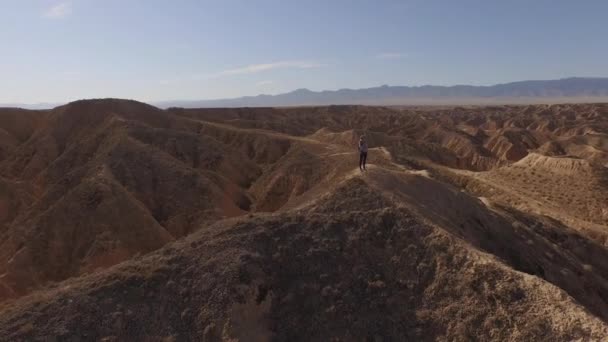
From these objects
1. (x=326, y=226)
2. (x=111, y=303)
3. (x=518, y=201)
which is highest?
(x=326, y=226)

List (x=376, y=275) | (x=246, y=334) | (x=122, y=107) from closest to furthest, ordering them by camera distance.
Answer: (x=246, y=334) < (x=376, y=275) < (x=122, y=107)

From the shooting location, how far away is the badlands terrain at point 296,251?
13773 millimetres

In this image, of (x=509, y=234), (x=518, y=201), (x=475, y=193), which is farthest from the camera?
(x=475, y=193)

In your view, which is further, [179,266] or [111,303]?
[179,266]

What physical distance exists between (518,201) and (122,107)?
4425cm

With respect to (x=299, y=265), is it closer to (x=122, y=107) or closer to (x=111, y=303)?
(x=111, y=303)

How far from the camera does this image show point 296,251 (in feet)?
54.0

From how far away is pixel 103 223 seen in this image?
94.6ft

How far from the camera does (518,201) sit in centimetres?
3438

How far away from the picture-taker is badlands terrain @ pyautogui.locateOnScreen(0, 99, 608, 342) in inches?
542

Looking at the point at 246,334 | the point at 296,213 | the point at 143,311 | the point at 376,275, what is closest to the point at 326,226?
the point at 296,213

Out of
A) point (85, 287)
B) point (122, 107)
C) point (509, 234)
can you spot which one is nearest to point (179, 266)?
point (85, 287)

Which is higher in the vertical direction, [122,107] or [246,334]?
[122,107]

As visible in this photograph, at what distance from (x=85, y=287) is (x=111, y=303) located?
1.26 m
